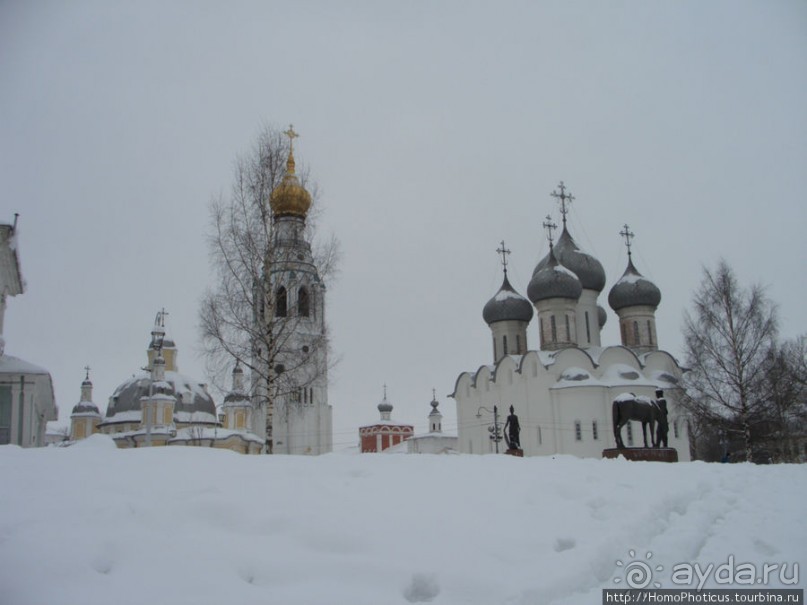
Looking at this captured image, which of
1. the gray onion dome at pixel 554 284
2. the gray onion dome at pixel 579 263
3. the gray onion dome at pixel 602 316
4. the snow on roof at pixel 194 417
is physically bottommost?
the snow on roof at pixel 194 417

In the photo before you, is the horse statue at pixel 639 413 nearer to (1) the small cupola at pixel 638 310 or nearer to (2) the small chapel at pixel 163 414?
(1) the small cupola at pixel 638 310

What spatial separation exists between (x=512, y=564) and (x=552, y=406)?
26.5m

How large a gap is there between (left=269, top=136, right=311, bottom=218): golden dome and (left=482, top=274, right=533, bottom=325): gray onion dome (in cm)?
1890

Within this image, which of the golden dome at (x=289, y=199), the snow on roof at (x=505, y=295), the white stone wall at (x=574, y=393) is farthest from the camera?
the snow on roof at (x=505, y=295)

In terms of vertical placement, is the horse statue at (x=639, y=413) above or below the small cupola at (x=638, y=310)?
below

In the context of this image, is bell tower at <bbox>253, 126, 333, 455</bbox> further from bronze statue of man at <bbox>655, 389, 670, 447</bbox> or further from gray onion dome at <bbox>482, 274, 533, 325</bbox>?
gray onion dome at <bbox>482, 274, 533, 325</bbox>

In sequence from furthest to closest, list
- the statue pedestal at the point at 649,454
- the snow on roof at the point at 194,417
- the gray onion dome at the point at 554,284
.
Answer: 1. the snow on roof at the point at 194,417
2. the gray onion dome at the point at 554,284
3. the statue pedestal at the point at 649,454

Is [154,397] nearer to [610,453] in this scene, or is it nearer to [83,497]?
[610,453]

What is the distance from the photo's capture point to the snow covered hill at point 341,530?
4.83m

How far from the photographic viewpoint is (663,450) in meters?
17.3

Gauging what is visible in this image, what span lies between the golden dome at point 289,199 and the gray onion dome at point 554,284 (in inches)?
673

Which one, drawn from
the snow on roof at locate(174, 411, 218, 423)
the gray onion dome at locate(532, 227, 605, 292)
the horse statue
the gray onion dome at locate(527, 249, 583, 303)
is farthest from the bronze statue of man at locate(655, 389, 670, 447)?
the snow on roof at locate(174, 411, 218, 423)

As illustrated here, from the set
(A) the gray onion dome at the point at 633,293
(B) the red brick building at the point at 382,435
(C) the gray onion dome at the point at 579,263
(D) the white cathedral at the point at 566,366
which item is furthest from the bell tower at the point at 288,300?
(B) the red brick building at the point at 382,435

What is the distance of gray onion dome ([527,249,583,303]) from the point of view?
34531mm
